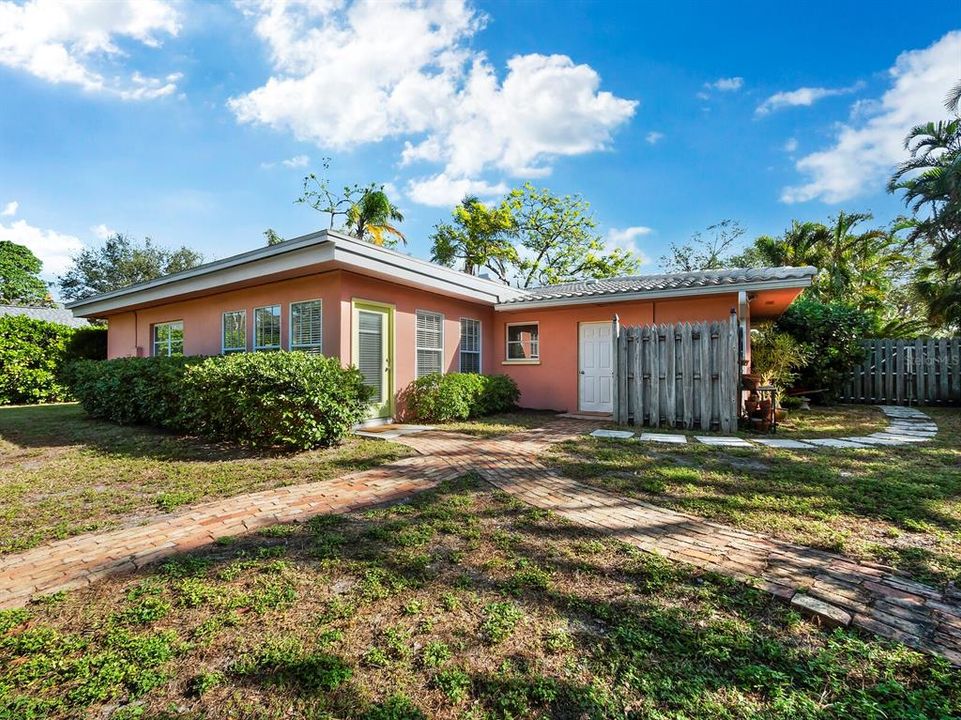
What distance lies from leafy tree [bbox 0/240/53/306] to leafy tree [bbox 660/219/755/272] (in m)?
47.7

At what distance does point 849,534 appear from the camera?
3.19 m

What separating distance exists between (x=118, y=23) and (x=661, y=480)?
11.2 meters

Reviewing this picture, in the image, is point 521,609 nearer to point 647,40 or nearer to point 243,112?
point 647,40

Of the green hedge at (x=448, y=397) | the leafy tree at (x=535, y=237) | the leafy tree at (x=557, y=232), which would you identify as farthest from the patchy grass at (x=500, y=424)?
the leafy tree at (x=535, y=237)

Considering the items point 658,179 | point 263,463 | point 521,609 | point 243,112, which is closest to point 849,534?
point 521,609

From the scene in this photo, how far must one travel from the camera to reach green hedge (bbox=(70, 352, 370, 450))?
6.16 meters

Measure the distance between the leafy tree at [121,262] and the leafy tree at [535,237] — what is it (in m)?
22.7

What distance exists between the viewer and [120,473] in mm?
5152

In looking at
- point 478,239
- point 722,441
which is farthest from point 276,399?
point 478,239

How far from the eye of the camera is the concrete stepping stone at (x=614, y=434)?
7.11 meters

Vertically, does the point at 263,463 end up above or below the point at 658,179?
below

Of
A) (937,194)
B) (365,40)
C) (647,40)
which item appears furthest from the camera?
(937,194)

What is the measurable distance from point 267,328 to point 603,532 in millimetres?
8592

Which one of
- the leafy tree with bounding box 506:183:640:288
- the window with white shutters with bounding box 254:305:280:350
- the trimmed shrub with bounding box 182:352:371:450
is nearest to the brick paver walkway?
the trimmed shrub with bounding box 182:352:371:450
